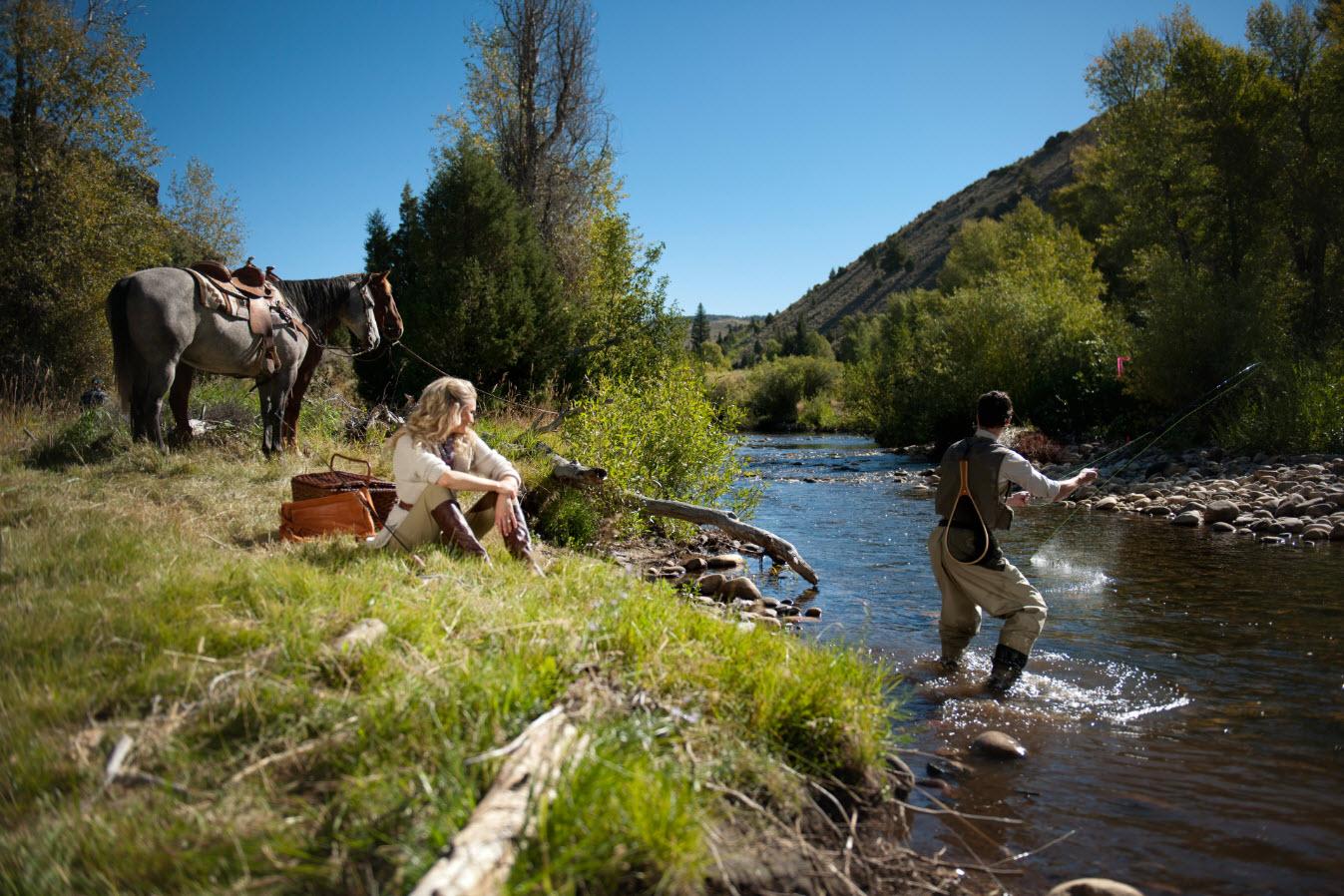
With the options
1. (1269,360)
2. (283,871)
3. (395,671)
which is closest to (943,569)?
(395,671)

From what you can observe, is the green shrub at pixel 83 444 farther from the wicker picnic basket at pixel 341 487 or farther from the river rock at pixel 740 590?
the river rock at pixel 740 590

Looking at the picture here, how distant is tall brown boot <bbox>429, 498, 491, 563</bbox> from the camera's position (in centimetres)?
552

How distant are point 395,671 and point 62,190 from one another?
1795 centimetres

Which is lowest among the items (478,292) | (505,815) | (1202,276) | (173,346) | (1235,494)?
(1235,494)

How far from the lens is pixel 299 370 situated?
984 centimetres

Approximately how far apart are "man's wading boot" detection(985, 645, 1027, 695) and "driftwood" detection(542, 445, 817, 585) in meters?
3.40

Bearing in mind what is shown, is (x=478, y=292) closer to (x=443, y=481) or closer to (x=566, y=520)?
(x=566, y=520)

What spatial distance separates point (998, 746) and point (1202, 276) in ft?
75.8

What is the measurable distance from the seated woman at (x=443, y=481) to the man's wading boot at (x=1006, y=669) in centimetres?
339

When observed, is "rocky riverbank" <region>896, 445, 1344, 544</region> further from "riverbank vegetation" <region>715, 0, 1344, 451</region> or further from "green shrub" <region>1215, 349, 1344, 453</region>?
"riverbank vegetation" <region>715, 0, 1344, 451</region>

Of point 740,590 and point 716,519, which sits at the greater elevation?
point 716,519

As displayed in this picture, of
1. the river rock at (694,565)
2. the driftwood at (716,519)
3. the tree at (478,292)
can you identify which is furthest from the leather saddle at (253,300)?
the tree at (478,292)

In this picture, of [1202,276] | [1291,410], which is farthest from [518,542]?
[1202,276]

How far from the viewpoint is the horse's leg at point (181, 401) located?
9.20m
